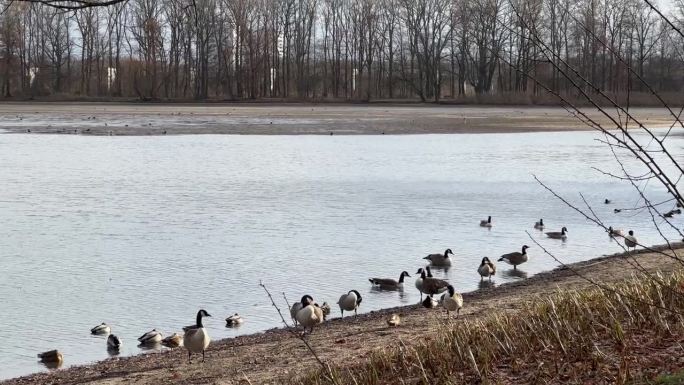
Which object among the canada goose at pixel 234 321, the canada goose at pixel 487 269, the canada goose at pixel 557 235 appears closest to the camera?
the canada goose at pixel 234 321

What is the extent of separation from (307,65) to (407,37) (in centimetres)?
996

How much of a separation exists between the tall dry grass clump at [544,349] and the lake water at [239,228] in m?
4.16

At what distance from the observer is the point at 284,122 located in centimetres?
5062

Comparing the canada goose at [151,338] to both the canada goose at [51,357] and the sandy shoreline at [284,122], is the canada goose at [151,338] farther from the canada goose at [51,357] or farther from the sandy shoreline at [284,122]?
the sandy shoreline at [284,122]

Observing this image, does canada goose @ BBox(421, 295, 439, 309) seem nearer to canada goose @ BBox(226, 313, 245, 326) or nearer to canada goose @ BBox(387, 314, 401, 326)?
canada goose @ BBox(387, 314, 401, 326)

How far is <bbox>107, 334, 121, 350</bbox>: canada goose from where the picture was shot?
9.42 meters

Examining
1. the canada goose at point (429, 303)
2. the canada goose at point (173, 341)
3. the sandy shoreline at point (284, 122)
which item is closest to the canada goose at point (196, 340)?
the canada goose at point (173, 341)

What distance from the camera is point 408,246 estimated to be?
15039mm

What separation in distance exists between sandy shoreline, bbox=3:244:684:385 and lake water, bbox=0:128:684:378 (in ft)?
1.47

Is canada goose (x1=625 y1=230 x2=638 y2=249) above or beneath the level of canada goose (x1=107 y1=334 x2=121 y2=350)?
above

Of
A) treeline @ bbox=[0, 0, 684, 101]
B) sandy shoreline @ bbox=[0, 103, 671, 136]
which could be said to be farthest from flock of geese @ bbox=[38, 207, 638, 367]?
treeline @ bbox=[0, 0, 684, 101]

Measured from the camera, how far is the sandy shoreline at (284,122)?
44.3m

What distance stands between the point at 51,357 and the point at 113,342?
2.35ft

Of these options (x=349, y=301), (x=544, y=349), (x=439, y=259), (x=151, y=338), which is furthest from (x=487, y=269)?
(x=544, y=349)
